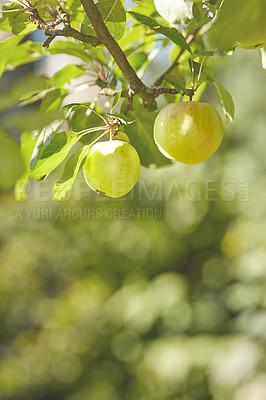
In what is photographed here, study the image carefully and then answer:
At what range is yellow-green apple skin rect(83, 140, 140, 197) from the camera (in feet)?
1.57

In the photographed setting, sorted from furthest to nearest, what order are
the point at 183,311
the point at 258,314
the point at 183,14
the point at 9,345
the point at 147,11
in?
1. the point at 9,345
2. the point at 183,311
3. the point at 258,314
4. the point at 147,11
5. the point at 183,14

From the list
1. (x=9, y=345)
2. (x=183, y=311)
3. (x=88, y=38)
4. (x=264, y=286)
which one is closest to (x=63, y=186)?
(x=88, y=38)

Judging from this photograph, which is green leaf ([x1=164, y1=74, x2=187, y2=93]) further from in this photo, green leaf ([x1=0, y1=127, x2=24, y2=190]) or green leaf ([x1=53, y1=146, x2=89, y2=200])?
green leaf ([x1=0, y1=127, x2=24, y2=190])

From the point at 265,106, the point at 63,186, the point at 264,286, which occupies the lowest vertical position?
the point at 264,286

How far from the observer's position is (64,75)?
2.01 feet

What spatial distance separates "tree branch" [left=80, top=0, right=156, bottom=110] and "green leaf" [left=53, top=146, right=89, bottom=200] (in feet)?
0.32

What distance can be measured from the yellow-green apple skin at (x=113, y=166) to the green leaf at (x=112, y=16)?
5.2 inches

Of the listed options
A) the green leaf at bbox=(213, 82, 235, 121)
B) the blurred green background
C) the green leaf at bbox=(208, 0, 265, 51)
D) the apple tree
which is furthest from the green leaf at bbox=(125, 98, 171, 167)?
the blurred green background

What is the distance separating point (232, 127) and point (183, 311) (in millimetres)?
961

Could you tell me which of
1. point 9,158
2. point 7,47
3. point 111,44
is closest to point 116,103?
point 111,44

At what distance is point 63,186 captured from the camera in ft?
1.54

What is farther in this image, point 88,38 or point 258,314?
point 258,314

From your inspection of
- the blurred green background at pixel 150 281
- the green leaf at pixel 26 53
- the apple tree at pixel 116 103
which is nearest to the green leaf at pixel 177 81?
the apple tree at pixel 116 103

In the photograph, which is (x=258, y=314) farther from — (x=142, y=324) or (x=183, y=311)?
(x=142, y=324)
